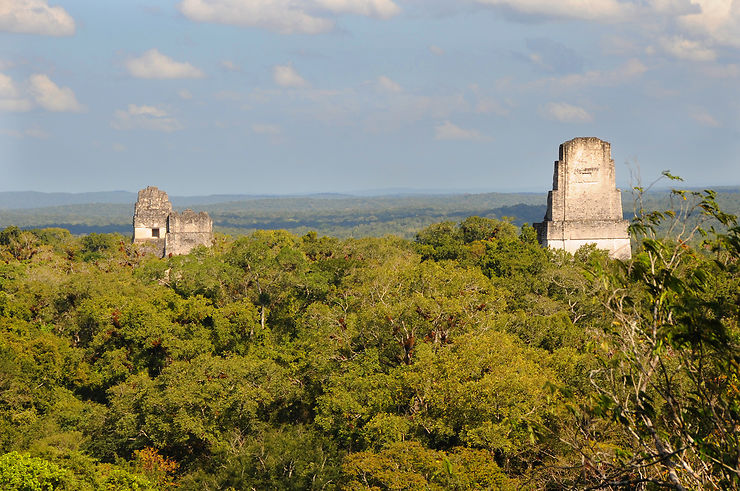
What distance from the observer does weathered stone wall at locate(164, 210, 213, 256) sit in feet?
105

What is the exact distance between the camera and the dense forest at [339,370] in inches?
339

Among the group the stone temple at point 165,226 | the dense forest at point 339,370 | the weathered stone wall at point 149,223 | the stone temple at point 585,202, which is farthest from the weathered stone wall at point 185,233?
the stone temple at point 585,202

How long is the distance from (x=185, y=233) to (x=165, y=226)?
287 centimetres

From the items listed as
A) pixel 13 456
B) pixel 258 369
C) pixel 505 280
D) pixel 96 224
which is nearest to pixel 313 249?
pixel 505 280

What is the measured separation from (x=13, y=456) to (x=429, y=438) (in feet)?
25.0

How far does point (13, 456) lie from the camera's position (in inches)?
540

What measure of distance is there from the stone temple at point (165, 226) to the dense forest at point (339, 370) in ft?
17.5

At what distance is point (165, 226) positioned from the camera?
34500mm

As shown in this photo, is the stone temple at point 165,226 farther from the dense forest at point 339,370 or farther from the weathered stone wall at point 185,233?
the dense forest at point 339,370

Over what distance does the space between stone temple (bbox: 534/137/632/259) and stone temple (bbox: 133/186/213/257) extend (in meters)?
14.8

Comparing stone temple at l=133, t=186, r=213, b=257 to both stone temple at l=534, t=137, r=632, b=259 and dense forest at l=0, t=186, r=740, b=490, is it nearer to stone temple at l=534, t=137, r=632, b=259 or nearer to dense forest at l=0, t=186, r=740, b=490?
dense forest at l=0, t=186, r=740, b=490

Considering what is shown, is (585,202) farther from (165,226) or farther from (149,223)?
(149,223)

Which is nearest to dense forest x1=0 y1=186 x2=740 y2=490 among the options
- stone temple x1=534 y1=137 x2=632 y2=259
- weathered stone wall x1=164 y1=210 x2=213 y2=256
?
stone temple x1=534 y1=137 x2=632 y2=259

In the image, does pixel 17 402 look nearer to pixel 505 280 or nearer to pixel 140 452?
pixel 140 452
